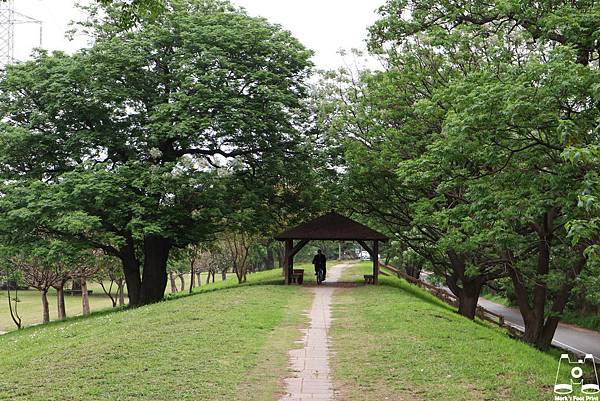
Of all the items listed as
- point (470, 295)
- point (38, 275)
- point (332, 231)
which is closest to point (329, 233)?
point (332, 231)

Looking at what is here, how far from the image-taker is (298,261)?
66.9m

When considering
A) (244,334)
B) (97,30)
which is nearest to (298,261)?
(97,30)

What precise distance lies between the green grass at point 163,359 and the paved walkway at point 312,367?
0.23 metres

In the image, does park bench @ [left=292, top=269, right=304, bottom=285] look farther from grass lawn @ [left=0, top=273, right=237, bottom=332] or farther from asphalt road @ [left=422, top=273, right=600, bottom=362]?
grass lawn @ [left=0, top=273, right=237, bottom=332]

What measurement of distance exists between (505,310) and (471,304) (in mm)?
25962

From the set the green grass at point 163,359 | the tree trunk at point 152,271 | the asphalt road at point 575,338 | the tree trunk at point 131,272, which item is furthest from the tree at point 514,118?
the tree trunk at point 131,272

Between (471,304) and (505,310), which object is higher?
(471,304)

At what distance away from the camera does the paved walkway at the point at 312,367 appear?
816 centimetres

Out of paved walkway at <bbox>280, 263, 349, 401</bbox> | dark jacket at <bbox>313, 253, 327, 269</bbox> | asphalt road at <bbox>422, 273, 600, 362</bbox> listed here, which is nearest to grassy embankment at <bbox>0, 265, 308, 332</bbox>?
dark jacket at <bbox>313, 253, 327, 269</bbox>

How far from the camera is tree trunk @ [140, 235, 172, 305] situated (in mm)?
26062

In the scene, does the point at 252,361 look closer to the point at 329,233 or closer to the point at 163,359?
the point at 163,359

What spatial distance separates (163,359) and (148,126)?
14.1 metres

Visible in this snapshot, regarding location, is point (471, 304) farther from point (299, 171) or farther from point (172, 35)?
point (172, 35)

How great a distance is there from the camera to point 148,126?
893 inches
